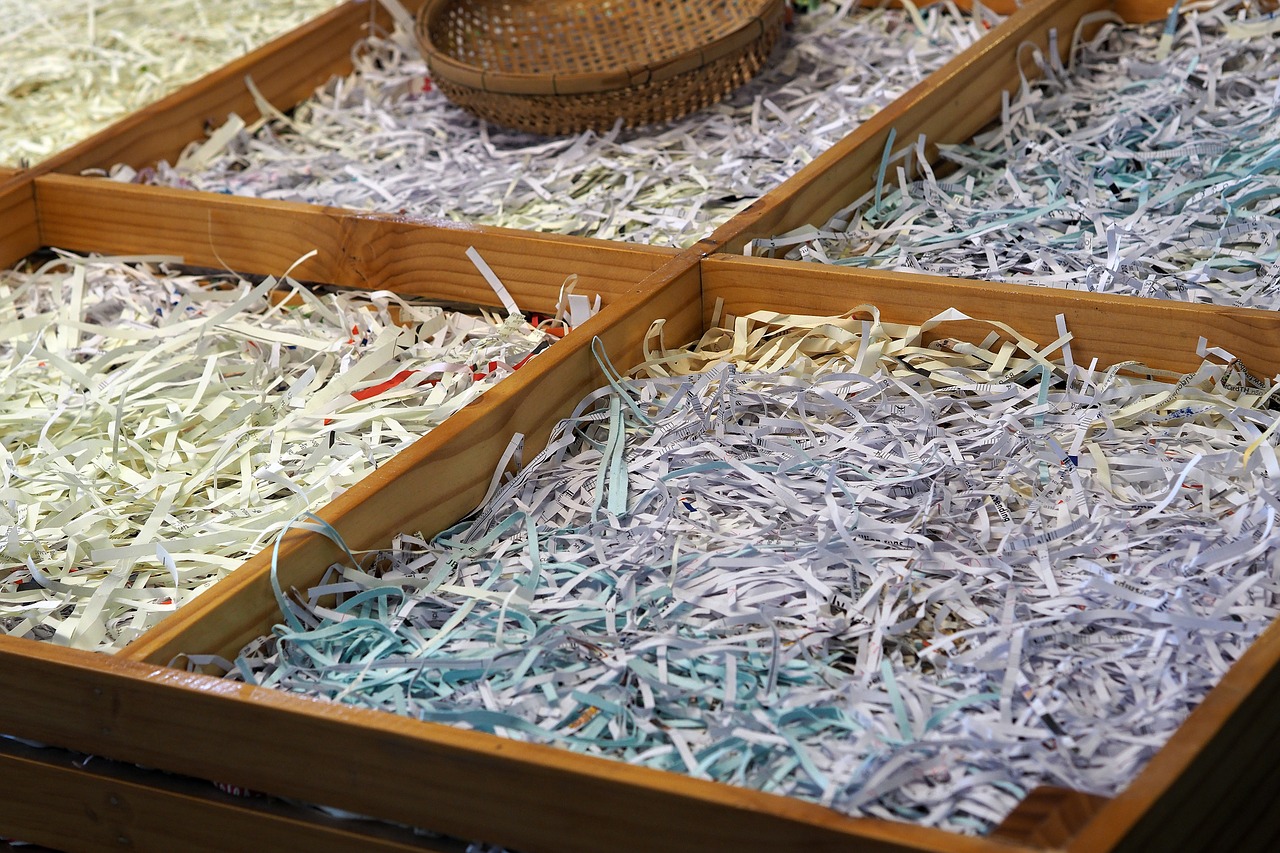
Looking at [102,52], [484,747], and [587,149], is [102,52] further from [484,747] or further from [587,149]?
[484,747]

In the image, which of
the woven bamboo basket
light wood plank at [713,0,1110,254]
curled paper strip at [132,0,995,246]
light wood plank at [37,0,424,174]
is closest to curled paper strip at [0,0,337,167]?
light wood plank at [37,0,424,174]

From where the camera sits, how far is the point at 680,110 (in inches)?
90.4

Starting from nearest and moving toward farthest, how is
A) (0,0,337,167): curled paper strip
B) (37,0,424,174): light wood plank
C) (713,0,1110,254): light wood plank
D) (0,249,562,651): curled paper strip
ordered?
(0,249,562,651): curled paper strip < (713,0,1110,254): light wood plank < (37,0,424,174): light wood plank < (0,0,337,167): curled paper strip

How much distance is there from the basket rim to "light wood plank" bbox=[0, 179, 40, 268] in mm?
665

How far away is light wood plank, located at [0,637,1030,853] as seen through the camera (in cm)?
97

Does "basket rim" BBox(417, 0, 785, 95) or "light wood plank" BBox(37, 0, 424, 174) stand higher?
"basket rim" BBox(417, 0, 785, 95)

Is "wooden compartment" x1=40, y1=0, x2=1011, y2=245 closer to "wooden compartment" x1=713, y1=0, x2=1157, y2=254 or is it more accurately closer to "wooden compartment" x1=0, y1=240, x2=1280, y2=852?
"wooden compartment" x1=713, y1=0, x2=1157, y2=254

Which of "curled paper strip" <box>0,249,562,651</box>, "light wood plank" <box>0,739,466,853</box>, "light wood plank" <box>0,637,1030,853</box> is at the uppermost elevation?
"light wood plank" <box>0,637,1030,853</box>

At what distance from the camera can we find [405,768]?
1.08 metres

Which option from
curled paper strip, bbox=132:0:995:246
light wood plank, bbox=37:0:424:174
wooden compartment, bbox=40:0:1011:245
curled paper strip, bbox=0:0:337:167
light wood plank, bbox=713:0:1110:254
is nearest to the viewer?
light wood plank, bbox=713:0:1110:254

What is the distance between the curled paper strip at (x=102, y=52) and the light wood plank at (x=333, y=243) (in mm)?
370

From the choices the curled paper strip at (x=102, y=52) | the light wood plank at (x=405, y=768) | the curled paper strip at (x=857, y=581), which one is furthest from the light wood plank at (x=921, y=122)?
the curled paper strip at (x=102, y=52)

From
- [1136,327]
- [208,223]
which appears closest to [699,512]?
[1136,327]

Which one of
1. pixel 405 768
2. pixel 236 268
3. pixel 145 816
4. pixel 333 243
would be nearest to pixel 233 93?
pixel 236 268
